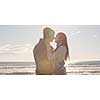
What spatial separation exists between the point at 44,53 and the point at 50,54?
0.19 feet

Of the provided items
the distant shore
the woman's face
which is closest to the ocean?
the distant shore

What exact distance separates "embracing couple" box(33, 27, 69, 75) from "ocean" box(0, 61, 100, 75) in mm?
69

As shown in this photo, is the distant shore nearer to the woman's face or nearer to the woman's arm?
the woman's arm

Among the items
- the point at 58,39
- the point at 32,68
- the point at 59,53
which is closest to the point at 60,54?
the point at 59,53

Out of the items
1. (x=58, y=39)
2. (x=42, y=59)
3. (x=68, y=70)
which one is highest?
(x=58, y=39)

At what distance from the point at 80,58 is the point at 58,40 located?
0.26 metres

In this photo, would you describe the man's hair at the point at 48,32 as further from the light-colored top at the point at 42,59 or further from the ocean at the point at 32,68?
the ocean at the point at 32,68

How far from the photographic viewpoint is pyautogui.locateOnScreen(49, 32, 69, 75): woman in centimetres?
209

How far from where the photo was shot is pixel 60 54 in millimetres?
2096

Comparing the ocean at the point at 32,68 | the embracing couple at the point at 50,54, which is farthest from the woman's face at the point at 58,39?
the ocean at the point at 32,68

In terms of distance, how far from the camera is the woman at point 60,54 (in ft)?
6.86

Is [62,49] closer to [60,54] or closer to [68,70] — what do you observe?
[60,54]

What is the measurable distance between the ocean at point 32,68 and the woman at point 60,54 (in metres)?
0.07
